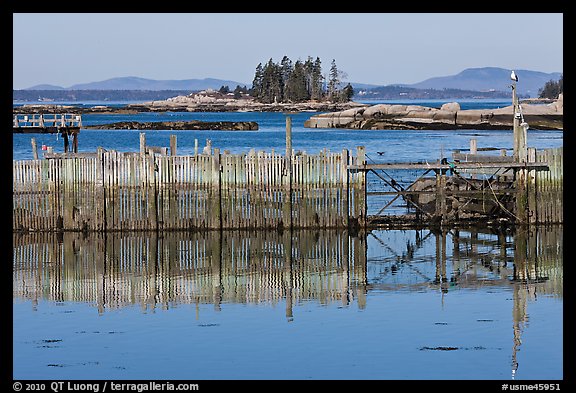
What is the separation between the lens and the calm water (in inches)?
779

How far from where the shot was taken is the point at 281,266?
96.7ft

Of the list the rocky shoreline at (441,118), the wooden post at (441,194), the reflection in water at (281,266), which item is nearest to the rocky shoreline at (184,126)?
the rocky shoreline at (441,118)

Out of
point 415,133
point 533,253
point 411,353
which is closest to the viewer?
point 411,353

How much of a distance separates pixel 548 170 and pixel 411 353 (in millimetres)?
15656

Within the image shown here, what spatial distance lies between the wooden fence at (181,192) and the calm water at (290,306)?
51 centimetres

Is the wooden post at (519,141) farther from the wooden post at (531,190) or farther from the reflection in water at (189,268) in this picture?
the reflection in water at (189,268)

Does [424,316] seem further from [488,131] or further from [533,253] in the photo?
[488,131]

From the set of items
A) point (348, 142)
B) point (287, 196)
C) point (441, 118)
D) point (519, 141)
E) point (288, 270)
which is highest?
point (441, 118)

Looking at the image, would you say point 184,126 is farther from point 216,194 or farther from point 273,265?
point 273,265

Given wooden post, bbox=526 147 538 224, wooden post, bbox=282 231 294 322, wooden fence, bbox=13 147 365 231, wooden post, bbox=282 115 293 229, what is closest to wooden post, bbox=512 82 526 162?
wooden post, bbox=526 147 538 224

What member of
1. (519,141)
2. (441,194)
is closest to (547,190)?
(519,141)

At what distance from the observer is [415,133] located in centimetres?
11769

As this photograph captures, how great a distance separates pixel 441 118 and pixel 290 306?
107389 millimetres
